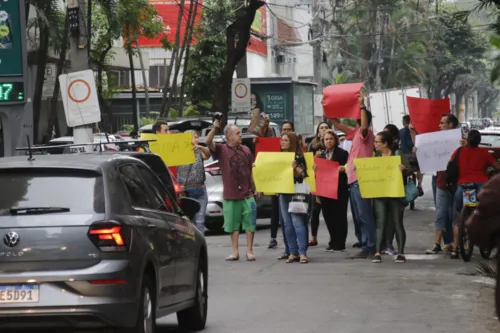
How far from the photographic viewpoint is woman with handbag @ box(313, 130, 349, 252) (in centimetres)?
1797

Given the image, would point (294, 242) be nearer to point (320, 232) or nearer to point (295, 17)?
point (320, 232)

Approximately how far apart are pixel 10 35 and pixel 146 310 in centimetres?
1295

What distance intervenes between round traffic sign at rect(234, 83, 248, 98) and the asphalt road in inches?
690

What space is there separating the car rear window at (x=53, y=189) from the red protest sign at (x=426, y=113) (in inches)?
438

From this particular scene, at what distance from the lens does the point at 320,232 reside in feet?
71.9

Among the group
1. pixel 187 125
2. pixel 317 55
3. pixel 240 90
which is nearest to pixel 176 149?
pixel 187 125

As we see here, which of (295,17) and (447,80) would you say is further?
(447,80)

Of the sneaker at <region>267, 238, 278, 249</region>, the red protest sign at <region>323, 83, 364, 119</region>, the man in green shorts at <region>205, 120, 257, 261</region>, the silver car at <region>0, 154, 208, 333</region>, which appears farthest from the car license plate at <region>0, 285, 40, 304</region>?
the sneaker at <region>267, 238, 278, 249</region>

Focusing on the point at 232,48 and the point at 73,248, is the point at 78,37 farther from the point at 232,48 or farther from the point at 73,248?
the point at 232,48

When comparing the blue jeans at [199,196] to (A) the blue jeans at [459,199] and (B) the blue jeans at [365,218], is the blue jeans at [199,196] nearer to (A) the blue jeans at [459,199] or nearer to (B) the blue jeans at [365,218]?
(B) the blue jeans at [365,218]

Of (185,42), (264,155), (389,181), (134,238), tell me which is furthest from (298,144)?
(185,42)

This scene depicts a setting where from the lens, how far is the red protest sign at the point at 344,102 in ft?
58.0

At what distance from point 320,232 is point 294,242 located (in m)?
5.37

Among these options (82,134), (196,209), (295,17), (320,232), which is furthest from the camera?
(295,17)
